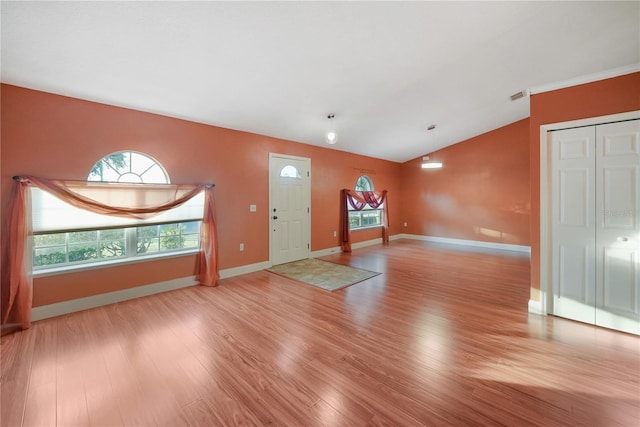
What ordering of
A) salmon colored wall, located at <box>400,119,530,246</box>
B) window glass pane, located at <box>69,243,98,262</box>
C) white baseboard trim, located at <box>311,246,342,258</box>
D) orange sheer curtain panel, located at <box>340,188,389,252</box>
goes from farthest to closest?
orange sheer curtain panel, located at <box>340,188,389,252</box>
salmon colored wall, located at <box>400,119,530,246</box>
white baseboard trim, located at <box>311,246,342,258</box>
window glass pane, located at <box>69,243,98,262</box>

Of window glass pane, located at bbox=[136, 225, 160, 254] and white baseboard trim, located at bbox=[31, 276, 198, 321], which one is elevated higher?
window glass pane, located at bbox=[136, 225, 160, 254]

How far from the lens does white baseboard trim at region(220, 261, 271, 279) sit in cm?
411

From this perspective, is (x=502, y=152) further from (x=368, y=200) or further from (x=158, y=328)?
(x=158, y=328)

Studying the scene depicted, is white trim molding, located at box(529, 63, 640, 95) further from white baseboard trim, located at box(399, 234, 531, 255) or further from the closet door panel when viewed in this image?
white baseboard trim, located at box(399, 234, 531, 255)

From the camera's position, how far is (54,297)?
2766mm

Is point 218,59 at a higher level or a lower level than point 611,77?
higher

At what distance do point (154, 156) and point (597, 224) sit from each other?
5.16 meters

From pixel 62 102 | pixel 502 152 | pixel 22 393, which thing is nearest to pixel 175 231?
pixel 62 102

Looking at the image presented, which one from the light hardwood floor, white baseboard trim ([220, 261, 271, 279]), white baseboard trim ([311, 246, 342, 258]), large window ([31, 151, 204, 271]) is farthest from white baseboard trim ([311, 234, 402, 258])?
large window ([31, 151, 204, 271])

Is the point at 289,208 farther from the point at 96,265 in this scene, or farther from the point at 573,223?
the point at 573,223

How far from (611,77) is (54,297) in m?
6.16

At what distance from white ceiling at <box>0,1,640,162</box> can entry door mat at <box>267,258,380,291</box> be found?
262 cm

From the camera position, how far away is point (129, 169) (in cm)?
329

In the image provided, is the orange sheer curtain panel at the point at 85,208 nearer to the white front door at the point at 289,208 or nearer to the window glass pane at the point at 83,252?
the window glass pane at the point at 83,252
